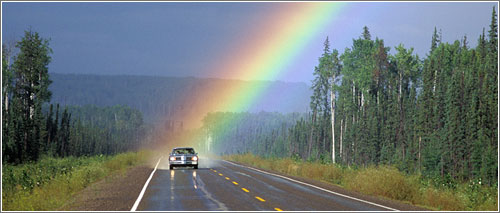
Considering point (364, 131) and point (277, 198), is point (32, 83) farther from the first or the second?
point (277, 198)

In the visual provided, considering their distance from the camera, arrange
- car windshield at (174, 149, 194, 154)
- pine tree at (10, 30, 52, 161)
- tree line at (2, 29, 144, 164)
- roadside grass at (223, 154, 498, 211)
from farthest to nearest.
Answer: pine tree at (10, 30, 52, 161) → tree line at (2, 29, 144, 164) → car windshield at (174, 149, 194, 154) → roadside grass at (223, 154, 498, 211)

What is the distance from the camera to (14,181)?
2555 centimetres

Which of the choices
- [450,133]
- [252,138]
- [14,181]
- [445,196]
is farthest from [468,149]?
[252,138]

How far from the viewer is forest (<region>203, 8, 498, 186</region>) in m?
65.8

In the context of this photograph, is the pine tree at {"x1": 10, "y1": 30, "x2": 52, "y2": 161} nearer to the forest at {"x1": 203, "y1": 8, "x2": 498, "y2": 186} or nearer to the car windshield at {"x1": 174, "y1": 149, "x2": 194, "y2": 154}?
the car windshield at {"x1": 174, "y1": 149, "x2": 194, "y2": 154}

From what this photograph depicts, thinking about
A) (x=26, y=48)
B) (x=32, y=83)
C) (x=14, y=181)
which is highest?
(x=26, y=48)

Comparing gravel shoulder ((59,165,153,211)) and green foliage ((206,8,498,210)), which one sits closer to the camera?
gravel shoulder ((59,165,153,211))

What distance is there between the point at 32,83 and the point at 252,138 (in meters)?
134

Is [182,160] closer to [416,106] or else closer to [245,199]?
[245,199]

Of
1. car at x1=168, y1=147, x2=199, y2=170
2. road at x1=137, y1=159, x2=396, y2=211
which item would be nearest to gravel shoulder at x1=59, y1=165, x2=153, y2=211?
road at x1=137, y1=159, x2=396, y2=211

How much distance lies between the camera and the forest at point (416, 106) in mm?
65750

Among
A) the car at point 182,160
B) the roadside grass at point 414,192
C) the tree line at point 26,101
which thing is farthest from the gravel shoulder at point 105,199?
the tree line at point 26,101

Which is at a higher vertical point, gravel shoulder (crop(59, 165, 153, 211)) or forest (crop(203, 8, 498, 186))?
forest (crop(203, 8, 498, 186))

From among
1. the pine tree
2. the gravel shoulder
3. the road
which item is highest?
the pine tree
